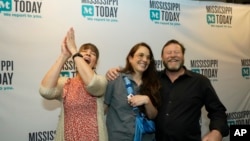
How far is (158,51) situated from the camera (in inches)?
119

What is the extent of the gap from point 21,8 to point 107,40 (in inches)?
29.0

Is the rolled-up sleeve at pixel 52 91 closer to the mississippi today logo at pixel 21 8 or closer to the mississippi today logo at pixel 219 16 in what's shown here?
the mississippi today logo at pixel 21 8

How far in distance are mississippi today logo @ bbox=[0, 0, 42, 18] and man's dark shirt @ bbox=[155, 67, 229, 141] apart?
1101 mm

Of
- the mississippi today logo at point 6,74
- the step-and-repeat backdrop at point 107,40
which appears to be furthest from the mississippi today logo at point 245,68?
the mississippi today logo at point 6,74

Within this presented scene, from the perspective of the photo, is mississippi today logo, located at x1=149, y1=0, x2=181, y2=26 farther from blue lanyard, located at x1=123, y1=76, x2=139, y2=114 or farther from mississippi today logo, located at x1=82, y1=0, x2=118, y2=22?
blue lanyard, located at x1=123, y1=76, x2=139, y2=114

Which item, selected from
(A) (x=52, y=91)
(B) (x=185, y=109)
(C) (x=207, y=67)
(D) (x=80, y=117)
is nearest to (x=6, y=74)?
(A) (x=52, y=91)

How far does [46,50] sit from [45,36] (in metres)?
0.11

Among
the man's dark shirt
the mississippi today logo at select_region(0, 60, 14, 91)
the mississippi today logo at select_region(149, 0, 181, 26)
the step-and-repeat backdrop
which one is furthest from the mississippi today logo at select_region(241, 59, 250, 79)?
the mississippi today logo at select_region(0, 60, 14, 91)

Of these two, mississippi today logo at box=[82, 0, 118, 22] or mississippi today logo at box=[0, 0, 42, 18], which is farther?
mississippi today logo at box=[82, 0, 118, 22]

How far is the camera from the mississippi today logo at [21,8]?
230 cm

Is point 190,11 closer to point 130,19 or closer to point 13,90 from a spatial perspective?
point 130,19

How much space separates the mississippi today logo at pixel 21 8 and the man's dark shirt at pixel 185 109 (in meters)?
1.10

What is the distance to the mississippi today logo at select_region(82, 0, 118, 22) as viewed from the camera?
104 inches

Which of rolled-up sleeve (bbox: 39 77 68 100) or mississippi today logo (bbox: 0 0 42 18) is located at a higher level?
mississippi today logo (bbox: 0 0 42 18)
